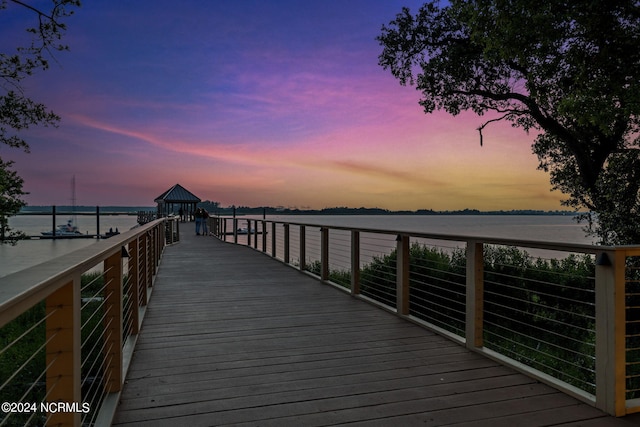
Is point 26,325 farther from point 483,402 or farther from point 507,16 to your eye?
point 507,16

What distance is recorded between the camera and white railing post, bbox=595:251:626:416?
7.44ft

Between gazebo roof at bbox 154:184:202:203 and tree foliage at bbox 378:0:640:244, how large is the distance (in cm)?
2883

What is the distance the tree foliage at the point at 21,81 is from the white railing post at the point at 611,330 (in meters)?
7.36

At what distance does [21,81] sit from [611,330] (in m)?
11.6

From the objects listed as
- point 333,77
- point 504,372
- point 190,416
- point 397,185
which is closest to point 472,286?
point 504,372

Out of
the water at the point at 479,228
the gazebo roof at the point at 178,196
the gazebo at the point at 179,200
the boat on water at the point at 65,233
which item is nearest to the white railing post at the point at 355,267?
the water at the point at 479,228

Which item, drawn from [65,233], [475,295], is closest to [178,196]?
[65,233]

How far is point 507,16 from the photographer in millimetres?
6961

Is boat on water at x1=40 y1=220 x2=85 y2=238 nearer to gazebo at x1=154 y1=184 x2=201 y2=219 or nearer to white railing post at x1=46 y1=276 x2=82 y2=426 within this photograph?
gazebo at x1=154 y1=184 x2=201 y2=219

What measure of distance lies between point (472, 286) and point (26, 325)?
316 inches

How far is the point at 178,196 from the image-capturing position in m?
36.8

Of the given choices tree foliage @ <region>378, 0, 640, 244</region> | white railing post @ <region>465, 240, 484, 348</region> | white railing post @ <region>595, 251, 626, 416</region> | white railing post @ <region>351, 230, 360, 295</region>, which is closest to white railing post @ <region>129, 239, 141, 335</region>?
white railing post @ <region>465, 240, 484, 348</region>

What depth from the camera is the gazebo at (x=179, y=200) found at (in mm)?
36031

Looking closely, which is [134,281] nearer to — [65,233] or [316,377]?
[316,377]
